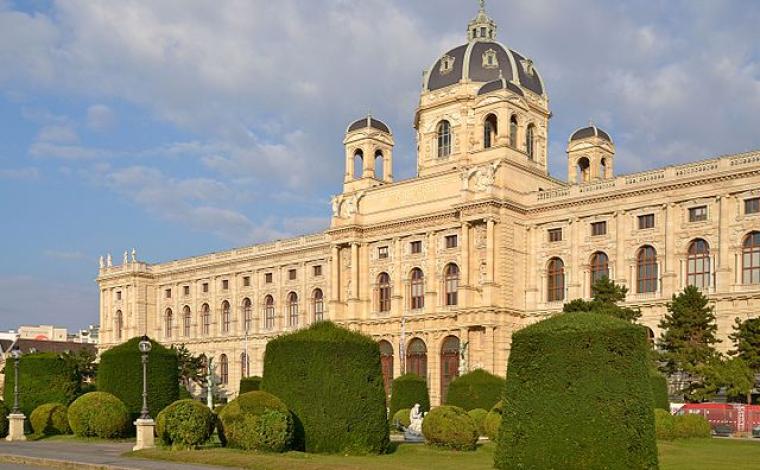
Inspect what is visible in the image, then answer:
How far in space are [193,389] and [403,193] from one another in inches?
1427

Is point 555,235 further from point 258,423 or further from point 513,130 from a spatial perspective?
point 258,423

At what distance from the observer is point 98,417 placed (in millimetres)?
38094

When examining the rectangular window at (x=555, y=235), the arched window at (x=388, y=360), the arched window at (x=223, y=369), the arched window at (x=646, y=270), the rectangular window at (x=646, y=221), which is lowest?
the arched window at (x=223, y=369)

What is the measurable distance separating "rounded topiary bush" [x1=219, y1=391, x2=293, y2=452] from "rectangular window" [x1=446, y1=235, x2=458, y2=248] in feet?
150

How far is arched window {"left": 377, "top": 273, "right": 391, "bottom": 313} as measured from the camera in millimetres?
79812

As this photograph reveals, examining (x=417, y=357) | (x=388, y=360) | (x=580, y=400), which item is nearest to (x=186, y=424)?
(x=580, y=400)

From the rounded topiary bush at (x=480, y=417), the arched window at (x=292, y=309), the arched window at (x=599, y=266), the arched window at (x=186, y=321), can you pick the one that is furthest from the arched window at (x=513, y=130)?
the arched window at (x=186, y=321)

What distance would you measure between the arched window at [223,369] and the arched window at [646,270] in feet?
158

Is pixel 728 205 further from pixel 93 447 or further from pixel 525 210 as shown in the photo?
pixel 93 447

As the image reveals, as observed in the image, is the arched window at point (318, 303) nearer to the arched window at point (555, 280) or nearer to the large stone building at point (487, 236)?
the large stone building at point (487, 236)

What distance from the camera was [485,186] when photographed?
71.1 m

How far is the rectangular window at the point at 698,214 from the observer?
62.6 m

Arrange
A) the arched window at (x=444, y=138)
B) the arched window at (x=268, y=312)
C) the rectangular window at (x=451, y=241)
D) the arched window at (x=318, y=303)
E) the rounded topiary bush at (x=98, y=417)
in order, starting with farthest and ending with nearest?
the arched window at (x=268, y=312) → the arched window at (x=318, y=303) → the arched window at (x=444, y=138) → the rectangular window at (x=451, y=241) → the rounded topiary bush at (x=98, y=417)

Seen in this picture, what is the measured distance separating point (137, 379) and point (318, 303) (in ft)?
161
